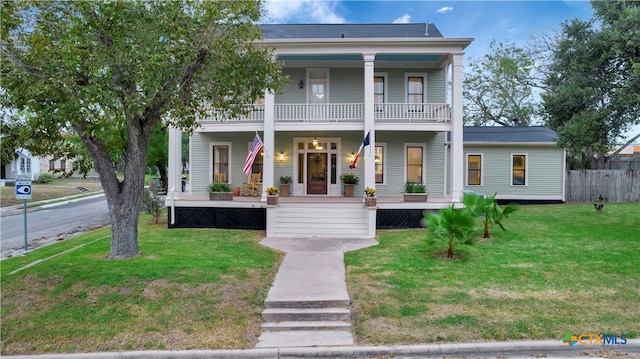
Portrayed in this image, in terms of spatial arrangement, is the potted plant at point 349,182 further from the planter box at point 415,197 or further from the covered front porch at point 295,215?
the planter box at point 415,197

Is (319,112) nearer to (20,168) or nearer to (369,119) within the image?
(369,119)

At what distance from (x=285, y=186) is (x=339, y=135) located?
3.17 m

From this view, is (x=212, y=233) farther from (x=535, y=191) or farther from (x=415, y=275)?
(x=535, y=191)

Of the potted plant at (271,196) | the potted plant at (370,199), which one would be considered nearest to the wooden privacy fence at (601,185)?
the potted plant at (370,199)

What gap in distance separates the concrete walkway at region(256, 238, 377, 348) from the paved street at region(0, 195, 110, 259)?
29.7 ft

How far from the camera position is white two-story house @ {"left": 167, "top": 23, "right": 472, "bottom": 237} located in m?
11.7

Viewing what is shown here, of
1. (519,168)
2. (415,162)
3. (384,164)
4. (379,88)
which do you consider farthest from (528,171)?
(379,88)

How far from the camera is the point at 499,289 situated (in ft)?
19.2

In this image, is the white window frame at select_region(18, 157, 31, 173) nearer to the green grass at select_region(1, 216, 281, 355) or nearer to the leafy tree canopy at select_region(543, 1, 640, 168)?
the green grass at select_region(1, 216, 281, 355)

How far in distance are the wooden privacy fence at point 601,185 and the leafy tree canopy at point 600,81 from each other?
28.8 ft

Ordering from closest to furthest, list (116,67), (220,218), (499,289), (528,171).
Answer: (499,289), (116,67), (220,218), (528,171)

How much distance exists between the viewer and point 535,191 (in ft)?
55.8

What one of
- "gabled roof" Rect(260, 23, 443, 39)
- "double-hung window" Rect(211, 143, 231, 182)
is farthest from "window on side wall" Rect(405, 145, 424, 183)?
"double-hung window" Rect(211, 143, 231, 182)

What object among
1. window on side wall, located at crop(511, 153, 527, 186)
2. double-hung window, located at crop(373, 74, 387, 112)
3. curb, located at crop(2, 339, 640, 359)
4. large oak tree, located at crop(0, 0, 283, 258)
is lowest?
curb, located at crop(2, 339, 640, 359)
